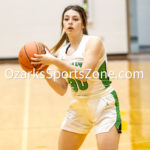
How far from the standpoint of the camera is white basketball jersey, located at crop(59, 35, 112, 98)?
2.95m

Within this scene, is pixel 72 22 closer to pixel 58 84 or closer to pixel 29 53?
pixel 29 53

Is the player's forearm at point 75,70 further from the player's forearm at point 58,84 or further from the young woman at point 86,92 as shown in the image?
the player's forearm at point 58,84

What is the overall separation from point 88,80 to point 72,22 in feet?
1.56

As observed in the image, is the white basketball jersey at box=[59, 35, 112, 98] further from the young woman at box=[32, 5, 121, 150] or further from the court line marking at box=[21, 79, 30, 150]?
the court line marking at box=[21, 79, 30, 150]

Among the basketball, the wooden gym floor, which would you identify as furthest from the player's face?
the wooden gym floor

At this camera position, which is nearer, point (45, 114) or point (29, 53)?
point (29, 53)

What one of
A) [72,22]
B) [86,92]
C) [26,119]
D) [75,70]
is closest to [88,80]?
[86,92]

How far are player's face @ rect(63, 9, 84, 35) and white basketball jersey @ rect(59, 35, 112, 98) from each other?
108 millimetres

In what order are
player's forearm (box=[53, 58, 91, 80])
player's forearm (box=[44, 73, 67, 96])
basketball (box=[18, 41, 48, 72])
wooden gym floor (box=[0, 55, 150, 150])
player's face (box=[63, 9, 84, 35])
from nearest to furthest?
player's forearm (box=[53, 58, 91, 80]) → basketball (box=[18, 41, 48, 72]) → player's face (box=[63, 9, 84, 35]) → player's forearm (box=[44, 73, 67, 96]) → wooden gym floor (box=[0, 55, 150, 150])

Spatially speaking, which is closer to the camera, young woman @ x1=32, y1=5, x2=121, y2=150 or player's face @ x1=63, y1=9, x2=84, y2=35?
young woman @ x1=32, y1=5, x2=121, y2=150

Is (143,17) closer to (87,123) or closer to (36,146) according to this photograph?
(36,146)

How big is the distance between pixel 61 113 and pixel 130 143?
1800 mm

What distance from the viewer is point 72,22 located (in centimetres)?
296

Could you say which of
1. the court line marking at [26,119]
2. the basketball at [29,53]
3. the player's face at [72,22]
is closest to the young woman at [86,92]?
the player's face at [72,22]
